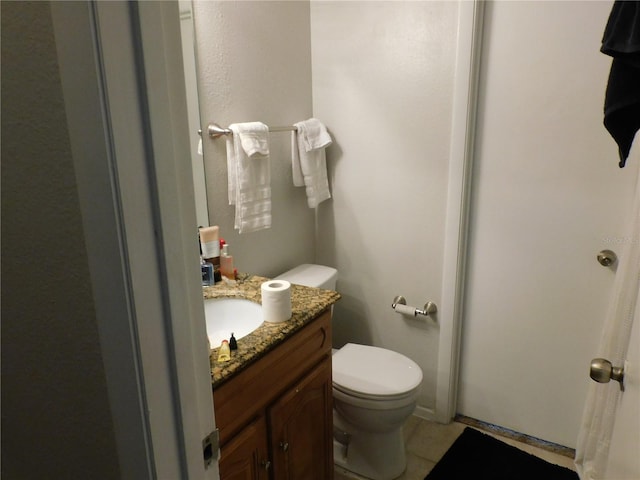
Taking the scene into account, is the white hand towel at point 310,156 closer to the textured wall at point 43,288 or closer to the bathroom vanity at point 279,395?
the bathroom vanity at point 279,395

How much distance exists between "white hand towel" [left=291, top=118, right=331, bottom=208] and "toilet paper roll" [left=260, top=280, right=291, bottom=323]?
2.78ft

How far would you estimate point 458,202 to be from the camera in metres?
1.96

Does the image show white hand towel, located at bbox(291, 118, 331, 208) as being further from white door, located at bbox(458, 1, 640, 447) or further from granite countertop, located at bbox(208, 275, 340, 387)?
white door, located at bbox(458, 1, 640, 447)

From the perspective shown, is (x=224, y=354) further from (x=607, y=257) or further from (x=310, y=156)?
(x=607, y=257)

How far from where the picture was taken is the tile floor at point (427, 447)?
1.96 meters

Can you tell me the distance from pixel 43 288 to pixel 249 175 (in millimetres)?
1126

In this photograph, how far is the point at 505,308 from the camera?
204 cm

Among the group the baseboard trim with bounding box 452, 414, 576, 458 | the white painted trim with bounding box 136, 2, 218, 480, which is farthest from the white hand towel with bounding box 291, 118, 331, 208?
the white painted trim with bounding box 136, 2, 218, 480

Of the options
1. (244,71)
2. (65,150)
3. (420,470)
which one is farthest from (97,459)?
(420,470)

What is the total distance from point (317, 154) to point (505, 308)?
1.10 metres

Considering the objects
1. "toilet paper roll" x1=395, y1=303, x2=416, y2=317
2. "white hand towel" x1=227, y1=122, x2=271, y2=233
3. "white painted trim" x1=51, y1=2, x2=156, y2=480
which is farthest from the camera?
"toilet paper roll" x1=395, y1=303, x2=416, y2=317

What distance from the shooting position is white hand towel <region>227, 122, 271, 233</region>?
1.70 m

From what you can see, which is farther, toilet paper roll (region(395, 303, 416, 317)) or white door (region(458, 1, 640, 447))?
toilet paper roll (region(395, 303, 416, 317))

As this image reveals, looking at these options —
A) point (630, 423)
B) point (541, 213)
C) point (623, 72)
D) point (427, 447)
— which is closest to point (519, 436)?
point (427, 447)
